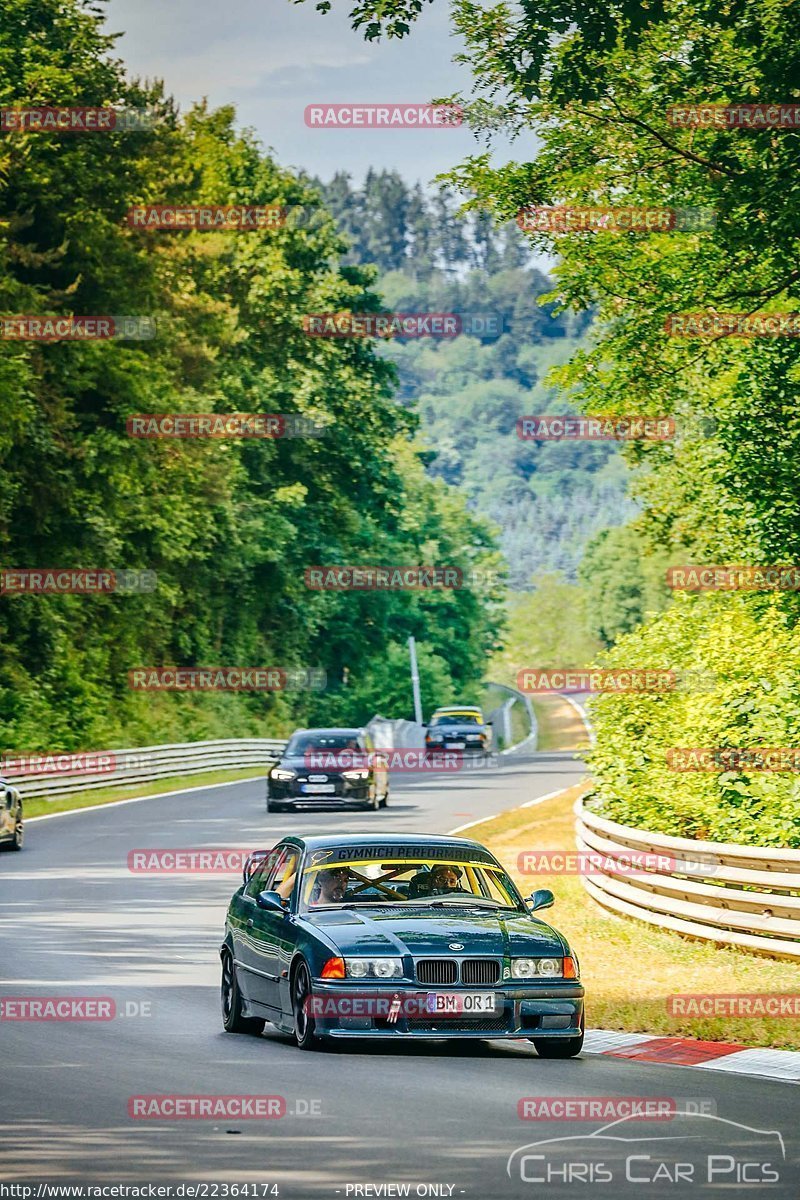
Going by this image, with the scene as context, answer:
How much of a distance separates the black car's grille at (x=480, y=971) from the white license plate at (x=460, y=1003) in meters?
0.07

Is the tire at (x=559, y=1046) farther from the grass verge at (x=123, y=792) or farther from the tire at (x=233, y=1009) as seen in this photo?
the grass verge at (x=123, y=792)

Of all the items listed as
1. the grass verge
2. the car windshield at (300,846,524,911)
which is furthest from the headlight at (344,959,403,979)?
the grass verge

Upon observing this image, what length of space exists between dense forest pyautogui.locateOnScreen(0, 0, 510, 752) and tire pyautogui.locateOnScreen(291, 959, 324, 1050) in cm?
3534

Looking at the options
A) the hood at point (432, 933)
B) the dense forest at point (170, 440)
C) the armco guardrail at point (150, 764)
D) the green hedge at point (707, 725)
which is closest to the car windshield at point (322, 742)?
the armco guardrail at point (150, 764)

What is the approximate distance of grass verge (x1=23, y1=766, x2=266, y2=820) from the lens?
131 feet

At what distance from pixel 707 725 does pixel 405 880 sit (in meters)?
7.47

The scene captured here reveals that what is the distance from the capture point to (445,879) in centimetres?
1274

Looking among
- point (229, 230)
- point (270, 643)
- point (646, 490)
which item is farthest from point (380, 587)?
point (646, 490)

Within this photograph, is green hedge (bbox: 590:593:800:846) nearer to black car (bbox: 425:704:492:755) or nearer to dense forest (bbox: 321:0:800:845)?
dense forest (bbox: 321:0:800:845)

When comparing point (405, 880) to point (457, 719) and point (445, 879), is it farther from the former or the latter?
point (457, 719)

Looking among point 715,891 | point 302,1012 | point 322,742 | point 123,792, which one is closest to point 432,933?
point 302,1012

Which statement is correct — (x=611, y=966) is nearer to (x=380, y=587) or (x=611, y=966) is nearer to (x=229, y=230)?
(x=229, y=230)

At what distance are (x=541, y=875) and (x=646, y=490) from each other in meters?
21.0

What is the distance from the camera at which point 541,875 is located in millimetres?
25172
